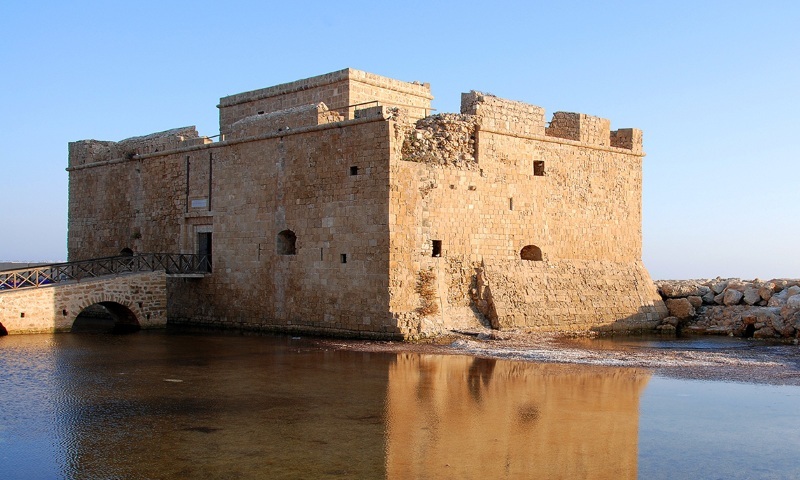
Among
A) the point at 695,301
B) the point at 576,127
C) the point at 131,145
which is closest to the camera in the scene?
the point at 576,127

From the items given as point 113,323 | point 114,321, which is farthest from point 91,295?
point 114,321

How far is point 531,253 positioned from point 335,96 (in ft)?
19.7

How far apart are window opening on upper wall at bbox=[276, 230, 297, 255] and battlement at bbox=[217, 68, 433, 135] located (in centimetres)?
298

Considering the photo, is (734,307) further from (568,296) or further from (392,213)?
(392,213)

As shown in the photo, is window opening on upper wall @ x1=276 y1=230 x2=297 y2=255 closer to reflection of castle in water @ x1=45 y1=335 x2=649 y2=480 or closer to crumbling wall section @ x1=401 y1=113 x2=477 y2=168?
crumbling wall section @ x1=401 y1=113 x2=477 y2=168

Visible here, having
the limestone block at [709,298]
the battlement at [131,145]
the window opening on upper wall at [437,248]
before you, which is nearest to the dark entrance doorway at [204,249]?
the battlement at [131,145]

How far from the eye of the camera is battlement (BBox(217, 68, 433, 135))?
18734 mm

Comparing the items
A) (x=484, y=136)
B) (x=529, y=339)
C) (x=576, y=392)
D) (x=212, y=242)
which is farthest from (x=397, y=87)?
(x=576, y=392)

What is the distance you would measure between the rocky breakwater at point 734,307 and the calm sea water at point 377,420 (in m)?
7.73

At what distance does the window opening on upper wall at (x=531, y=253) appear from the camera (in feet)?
60.2

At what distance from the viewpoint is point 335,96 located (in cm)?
1905

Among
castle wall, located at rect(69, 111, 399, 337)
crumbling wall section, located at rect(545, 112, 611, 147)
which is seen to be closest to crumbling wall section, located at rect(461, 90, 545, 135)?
crumbling wall section, located at rect(545, 112, 611, 147)

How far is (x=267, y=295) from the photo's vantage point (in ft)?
59.0

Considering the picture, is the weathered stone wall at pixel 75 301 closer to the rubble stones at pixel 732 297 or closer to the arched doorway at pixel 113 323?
the arched doorway at pixel 113 323
